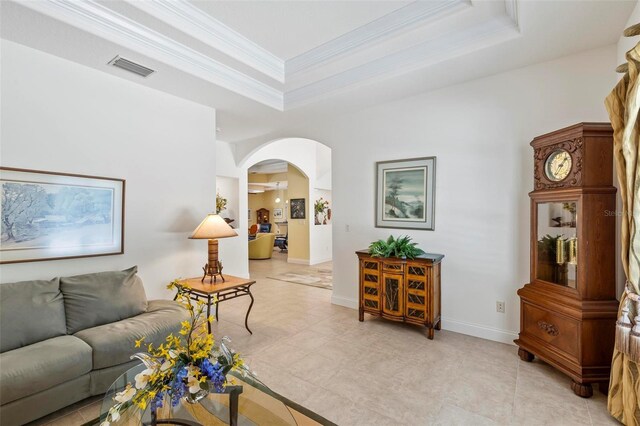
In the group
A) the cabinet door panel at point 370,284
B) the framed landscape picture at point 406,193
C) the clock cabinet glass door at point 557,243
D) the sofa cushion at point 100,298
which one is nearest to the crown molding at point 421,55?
the framed landscape picture at point 406,193

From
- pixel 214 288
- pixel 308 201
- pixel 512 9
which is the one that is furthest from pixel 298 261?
pixel 512 9

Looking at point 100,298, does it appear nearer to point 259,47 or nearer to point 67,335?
point 67,335

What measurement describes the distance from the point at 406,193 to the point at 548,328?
6.64 feet

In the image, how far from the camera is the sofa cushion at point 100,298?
2473 mm

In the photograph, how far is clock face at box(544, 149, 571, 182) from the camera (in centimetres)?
248

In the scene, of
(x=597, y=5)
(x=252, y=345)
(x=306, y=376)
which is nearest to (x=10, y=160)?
(x=252, y=345)

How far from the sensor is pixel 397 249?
142 inches

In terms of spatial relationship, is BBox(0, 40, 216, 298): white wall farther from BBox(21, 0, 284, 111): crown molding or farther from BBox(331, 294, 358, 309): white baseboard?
BBox(331, 294, 358, 309): white baseboard

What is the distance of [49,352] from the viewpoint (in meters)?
2.02

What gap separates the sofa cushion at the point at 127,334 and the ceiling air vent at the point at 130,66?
236cm

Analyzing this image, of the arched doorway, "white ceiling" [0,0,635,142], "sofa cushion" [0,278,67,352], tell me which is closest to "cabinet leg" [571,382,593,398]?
"white ceiling" [0,0,635,142]

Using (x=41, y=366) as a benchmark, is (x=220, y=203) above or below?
above

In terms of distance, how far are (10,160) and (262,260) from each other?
696 centimetres

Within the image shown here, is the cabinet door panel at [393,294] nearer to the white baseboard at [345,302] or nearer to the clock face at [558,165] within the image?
the white baseboard at [345,302]
